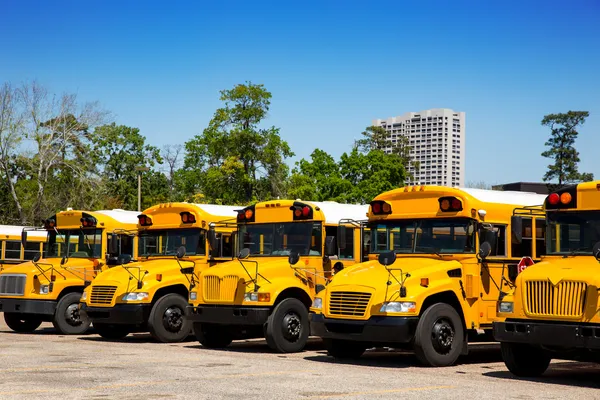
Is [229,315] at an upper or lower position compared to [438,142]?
lower

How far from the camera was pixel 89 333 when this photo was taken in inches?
844

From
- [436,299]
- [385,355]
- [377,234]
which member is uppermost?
[377,234]

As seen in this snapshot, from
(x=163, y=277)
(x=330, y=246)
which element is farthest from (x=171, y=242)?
(x=330, y=246)

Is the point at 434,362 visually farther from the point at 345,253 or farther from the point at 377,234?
the point at 345,253

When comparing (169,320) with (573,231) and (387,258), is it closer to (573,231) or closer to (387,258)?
(387,258)

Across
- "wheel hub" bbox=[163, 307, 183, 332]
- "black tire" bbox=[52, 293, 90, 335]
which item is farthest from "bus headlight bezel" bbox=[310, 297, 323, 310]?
"black tire" bbox=[52, 293, 90, 335]

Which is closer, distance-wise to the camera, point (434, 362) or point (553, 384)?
point (553, 384)

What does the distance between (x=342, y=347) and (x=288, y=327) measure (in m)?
1.48

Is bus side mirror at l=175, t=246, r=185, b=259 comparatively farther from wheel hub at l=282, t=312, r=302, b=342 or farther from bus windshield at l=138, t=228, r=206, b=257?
wheel hub at l=282, t=312, r=302, b=342

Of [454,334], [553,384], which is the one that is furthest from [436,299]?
[553,384]

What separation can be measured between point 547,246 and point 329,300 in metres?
3.33

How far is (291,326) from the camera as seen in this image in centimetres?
1630

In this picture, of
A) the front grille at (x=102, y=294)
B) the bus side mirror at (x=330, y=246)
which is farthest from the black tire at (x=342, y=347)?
the front grille at (x=102, y=294)

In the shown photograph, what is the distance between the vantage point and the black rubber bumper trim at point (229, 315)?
16.1 m
